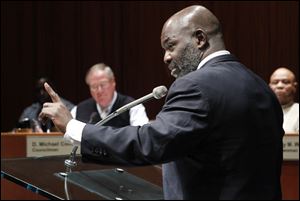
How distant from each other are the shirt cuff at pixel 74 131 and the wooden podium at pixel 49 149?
289 cm

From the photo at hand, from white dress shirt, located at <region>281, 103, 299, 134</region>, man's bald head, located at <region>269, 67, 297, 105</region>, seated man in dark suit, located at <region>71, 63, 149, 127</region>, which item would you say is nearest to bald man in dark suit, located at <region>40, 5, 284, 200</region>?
seated man in dark suit, located at <region>71, 63, 149, 127</region>

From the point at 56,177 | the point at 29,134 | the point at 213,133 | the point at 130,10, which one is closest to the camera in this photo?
the point at 213,133

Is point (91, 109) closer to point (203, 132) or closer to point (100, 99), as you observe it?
point (100, 99)

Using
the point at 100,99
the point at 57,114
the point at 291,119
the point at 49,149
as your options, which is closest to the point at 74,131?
the point at 57,114

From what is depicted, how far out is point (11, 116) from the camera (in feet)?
24.8

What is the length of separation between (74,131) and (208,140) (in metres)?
0.37

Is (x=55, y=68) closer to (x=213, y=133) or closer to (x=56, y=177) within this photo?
(x=56, y=177)

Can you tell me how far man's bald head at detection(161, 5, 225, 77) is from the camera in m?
1.68

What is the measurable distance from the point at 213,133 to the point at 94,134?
32 cm

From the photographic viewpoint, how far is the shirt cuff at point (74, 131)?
1642 millimetres

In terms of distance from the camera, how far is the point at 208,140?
5.10 feet

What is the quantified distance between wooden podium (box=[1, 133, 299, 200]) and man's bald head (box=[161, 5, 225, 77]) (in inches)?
112

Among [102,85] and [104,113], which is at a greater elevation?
[102,85]

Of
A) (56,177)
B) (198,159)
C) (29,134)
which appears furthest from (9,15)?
(198,159)
